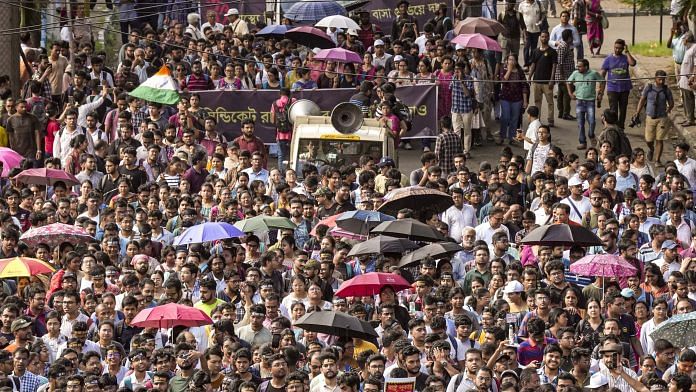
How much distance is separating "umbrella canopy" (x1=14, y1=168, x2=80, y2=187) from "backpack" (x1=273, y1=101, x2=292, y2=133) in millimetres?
4080

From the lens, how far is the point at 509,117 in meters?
30.6

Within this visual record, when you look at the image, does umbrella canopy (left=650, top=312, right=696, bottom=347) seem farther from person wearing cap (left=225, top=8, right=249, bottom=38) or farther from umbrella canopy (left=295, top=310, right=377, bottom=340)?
person wearing cap (left=225, top=8, right=249, bottom=38)

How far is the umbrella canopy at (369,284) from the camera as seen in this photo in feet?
64.7

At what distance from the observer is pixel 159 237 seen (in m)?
22.6

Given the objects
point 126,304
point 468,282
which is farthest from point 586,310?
point 126,304

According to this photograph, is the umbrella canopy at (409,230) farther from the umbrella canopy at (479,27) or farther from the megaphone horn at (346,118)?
the umbrella canopy at (479,27)

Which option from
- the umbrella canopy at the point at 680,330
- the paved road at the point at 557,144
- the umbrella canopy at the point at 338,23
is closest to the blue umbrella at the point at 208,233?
the umbrella canopy at the point at 680,330

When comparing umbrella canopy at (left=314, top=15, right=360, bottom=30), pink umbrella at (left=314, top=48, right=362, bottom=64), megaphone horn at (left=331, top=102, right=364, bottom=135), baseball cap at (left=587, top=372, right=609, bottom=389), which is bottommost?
baseball cap at (left=587, top=372, right=609, bottom=389)

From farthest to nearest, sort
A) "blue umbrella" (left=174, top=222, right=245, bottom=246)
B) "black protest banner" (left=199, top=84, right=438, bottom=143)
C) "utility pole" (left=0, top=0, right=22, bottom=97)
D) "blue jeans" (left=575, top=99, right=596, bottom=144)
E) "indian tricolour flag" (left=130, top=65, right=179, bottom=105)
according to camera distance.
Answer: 1. "utility pole" (left=0, top=0, right=22, bottom=97)
2. "blue jeans" (left=575, top=99, right=596, bottom=144)
3. "black protest banner" (left=199, top=84, right=438, bottom=143)
4. "indian tricolour flag" (left=130, top=65, right=179, bottom=105)
5. "blue umbrella" (left=174, top=222, right=245, bottom=246)

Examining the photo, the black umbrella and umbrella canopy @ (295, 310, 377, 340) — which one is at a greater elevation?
the black umbrella

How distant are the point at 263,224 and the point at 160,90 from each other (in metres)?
Answer: 6.02

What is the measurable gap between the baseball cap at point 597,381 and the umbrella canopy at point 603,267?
2472 mm

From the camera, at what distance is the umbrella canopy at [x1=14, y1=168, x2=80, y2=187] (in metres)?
24.4

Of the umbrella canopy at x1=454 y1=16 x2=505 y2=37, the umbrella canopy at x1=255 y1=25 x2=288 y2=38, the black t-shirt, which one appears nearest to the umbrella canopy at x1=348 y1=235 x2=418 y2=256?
the umbrella canopy at x1=454 y1=16 x2=505 y2=37
